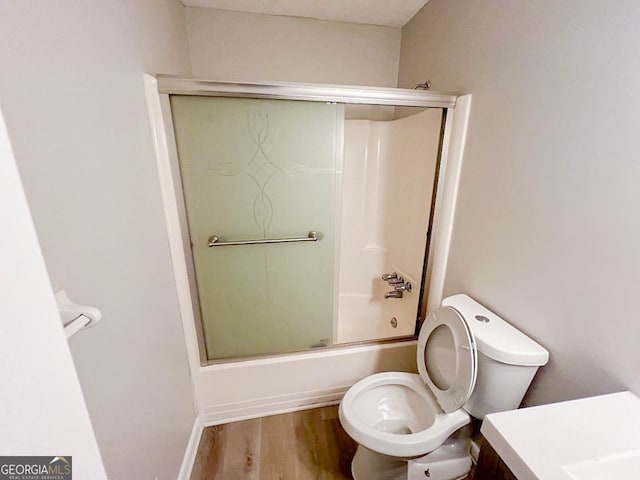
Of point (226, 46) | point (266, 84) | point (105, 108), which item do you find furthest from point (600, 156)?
point (226, 46)

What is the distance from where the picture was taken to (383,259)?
232 cm

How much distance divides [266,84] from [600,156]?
3.92ft

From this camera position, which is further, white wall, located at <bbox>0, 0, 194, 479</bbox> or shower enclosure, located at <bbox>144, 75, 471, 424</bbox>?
shower enclosure, located at <bbox>144, 75, 471, 424</bbox>

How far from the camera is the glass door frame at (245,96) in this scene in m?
1.10

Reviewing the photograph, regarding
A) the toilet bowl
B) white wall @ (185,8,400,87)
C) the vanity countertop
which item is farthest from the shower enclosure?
the vanity countertop

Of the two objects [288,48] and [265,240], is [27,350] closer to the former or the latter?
[265,240]

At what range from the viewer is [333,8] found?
161 centimetres

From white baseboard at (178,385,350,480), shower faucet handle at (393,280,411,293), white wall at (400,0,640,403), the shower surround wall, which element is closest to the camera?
white wall at (400,0,640,403)

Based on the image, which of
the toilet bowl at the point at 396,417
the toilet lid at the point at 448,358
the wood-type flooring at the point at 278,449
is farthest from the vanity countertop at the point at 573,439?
the wood-type flooring at the point at 278,449

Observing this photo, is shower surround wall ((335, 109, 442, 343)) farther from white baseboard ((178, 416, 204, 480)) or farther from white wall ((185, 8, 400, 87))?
white baseboard ((178, 416, 204, 480))

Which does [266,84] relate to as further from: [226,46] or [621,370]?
[621,370]

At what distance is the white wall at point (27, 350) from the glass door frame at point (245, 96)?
925 mm

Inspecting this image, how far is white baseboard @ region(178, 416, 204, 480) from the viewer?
121 cm

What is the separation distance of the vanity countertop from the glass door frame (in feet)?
2.85
